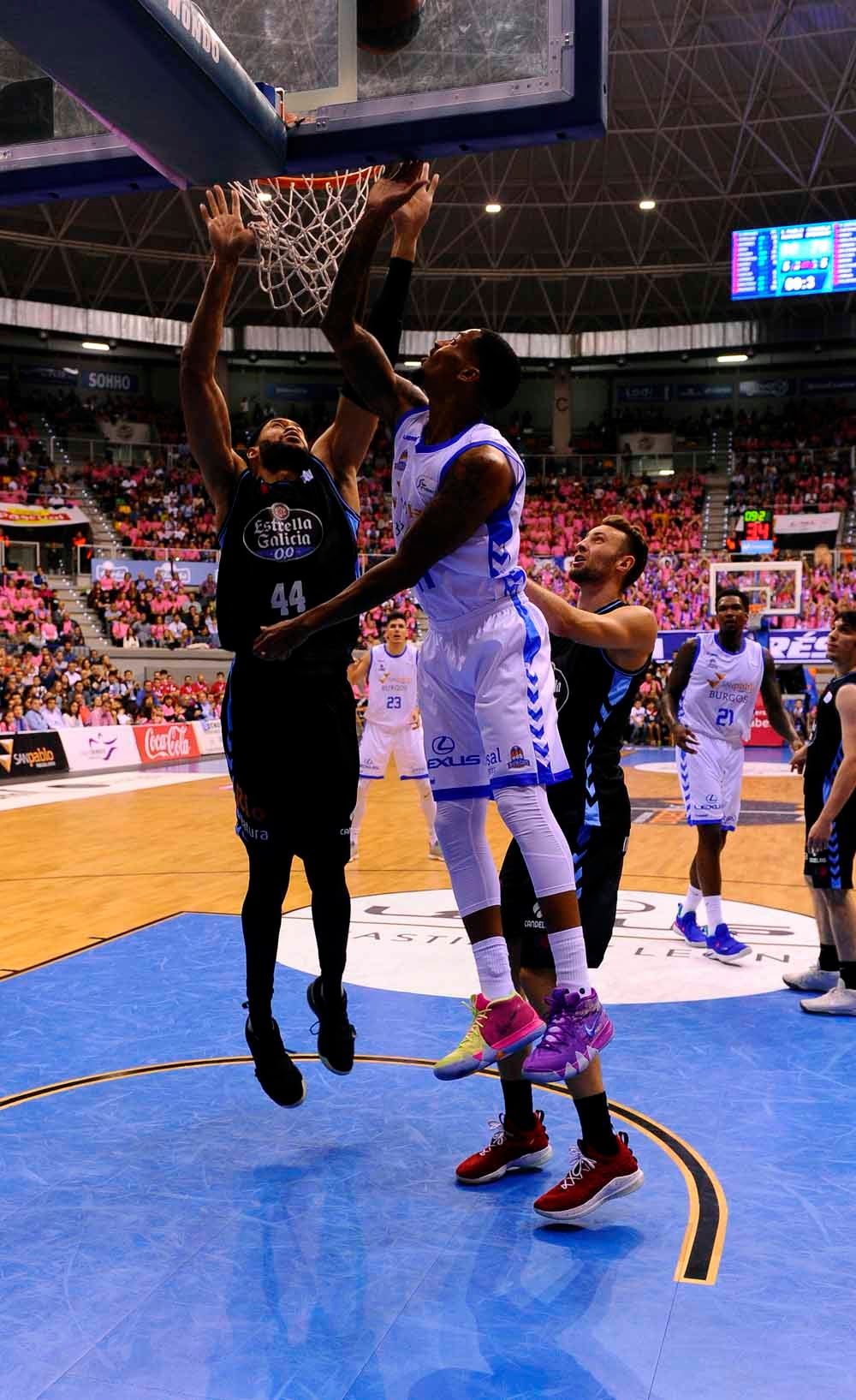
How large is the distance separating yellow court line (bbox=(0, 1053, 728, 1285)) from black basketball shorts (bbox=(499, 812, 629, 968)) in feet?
1.63

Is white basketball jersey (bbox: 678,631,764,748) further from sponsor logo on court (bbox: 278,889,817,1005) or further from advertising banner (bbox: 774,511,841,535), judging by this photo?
advertising banner (bbox: 774,511,841,535)

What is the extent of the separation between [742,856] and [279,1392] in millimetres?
8878

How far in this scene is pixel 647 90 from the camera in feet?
85.3

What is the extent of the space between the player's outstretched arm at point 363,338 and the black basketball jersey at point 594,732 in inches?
41.4

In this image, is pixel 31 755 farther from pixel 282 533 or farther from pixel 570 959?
pixel 570 959

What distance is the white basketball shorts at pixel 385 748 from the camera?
1049 centimetres

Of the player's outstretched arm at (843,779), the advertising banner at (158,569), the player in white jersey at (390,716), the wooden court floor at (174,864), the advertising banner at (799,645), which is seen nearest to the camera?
the player's outstretched arm at (843,779)

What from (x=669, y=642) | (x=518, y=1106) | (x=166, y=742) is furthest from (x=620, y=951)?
(x=669, y=642)

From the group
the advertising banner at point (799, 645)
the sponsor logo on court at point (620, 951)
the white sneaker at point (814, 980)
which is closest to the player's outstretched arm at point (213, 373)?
the sponsor logo on court at point (620, 951)

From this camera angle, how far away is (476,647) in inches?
130

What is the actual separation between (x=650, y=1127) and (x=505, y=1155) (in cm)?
63

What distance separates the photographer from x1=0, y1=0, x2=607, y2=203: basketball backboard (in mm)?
4074

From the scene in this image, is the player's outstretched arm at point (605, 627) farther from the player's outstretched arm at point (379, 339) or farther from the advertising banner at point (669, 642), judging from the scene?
the advertising banner at point (669, 642)

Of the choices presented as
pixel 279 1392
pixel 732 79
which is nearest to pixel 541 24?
pixel 279 1392
